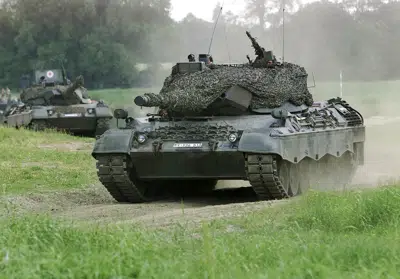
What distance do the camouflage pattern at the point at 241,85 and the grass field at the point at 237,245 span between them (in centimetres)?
293

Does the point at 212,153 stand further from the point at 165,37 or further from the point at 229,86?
the point at 165,37

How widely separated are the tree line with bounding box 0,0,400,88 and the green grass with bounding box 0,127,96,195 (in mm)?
4853

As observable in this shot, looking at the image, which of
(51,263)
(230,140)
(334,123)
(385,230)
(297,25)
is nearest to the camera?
(51,263)

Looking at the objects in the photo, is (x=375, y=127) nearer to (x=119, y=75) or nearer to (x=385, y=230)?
(x=119, y=75)

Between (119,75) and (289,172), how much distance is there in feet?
104

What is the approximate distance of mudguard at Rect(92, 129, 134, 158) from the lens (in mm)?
14562

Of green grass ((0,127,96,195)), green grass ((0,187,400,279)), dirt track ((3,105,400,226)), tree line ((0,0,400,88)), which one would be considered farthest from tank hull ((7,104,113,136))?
green grass ((0,187,400,279))

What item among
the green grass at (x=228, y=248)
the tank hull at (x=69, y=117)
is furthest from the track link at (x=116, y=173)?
the tank hull at (x=69, y=117)

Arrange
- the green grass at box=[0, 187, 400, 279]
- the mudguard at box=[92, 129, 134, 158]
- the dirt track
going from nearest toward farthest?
the green grass at box=[0, 187, 400, 279] < the dirt track < the mudguard at box=[92, 129, 134, 158]

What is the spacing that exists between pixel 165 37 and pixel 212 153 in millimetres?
28920

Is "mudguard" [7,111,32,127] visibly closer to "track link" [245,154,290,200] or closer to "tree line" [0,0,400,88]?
"tree line" [0,0,400,88]

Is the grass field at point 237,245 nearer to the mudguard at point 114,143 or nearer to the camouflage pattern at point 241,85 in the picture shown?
the camouflage pattern at point 241,85

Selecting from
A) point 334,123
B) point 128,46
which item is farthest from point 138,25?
point 334,123

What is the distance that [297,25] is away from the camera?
29156 millimetres
